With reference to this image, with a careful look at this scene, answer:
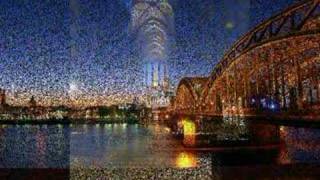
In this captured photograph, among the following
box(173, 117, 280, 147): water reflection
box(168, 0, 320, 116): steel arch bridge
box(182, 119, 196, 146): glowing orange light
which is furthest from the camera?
box(182, 119, 196, 146): glowing orange light

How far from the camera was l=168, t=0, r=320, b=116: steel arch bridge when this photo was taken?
51.6ft

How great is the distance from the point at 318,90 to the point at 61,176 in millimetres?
10097

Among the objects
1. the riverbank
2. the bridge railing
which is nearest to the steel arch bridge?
the bridge railing

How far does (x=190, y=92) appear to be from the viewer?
38.3m

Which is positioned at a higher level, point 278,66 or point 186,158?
A: point 278,66

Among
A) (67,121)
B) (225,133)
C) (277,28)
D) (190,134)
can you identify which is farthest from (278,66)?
(67,121)

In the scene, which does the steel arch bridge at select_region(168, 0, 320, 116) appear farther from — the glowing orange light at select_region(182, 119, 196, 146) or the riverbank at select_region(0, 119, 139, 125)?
the riverbank at select_region(0, 119, 139, 125)

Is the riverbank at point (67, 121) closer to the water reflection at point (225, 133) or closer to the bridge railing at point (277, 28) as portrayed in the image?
the water reflection at point (225, 133)

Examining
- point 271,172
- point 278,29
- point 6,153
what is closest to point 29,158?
point 6,153

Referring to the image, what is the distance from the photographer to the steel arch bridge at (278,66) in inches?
619

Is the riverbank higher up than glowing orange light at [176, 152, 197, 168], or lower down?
higher up

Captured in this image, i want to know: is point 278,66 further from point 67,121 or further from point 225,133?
point 67,121

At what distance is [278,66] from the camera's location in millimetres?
18344

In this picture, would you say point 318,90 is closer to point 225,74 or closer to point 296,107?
point 296,107
